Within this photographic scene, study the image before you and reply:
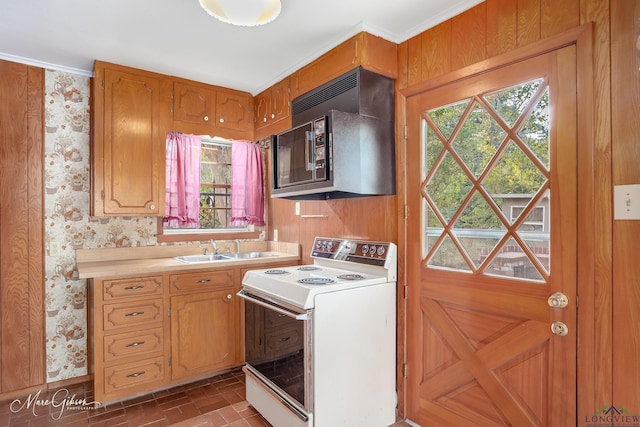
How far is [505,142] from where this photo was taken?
1.77m

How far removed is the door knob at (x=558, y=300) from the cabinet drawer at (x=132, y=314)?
241cm

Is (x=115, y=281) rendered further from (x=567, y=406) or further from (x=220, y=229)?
(x=567, y=406)

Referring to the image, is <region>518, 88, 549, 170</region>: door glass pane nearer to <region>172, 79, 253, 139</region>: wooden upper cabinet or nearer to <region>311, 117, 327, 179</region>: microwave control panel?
<region>311, 117, 327, 179</region>: microwave control panel

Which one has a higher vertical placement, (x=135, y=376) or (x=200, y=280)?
(x=200, y=280)

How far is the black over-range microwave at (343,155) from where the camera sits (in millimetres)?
2068

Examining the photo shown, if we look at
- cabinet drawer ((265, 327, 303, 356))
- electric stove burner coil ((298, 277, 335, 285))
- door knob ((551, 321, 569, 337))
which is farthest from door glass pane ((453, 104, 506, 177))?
cabinet drawer ((265, 327, 303, 356))

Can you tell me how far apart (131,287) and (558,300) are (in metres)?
2.52

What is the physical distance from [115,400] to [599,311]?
2871 millimetres

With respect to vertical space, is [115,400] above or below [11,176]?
below

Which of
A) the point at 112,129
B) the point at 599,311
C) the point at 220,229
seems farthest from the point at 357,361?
the point at 112,129

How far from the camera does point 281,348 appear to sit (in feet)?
6.69

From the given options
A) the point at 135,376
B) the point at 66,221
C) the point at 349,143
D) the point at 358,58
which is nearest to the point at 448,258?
the point at 349,143

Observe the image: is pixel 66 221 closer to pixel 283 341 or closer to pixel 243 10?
pixel 283 341

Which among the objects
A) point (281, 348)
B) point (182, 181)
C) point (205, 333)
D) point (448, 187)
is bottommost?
point (205, 333)
